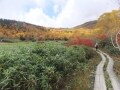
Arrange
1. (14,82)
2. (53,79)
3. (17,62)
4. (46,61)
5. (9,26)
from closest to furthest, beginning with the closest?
(14,82), (17,62), (53,79), (46,61), (9,26)

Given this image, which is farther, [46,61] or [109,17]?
[109,17]

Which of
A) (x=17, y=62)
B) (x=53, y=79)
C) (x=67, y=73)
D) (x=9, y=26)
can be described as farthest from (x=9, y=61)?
(x=9, y=26)

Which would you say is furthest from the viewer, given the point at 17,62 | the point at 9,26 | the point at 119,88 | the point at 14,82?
the point at 9,26

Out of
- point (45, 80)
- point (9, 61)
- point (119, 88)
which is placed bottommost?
point (119, 88)

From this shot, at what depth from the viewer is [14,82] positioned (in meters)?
14.1

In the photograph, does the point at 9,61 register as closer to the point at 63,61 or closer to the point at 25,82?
the point at 25,82

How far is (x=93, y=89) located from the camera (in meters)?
19.6

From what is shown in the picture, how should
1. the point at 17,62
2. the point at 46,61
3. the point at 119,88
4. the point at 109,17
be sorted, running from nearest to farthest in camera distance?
1. the point at 17,62
2. the point at 46,61
3. the point at 119,88
4. the point at 109,17

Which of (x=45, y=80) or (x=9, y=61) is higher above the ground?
(x=9, y=61)

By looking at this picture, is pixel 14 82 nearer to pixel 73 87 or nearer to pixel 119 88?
pixel 73 87

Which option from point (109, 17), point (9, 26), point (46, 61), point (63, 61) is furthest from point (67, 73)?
point (9, 26)

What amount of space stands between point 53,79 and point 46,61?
5.80 ft

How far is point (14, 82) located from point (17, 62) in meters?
1.48

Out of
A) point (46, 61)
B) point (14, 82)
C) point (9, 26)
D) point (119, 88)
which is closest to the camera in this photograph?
point (14, 82)
